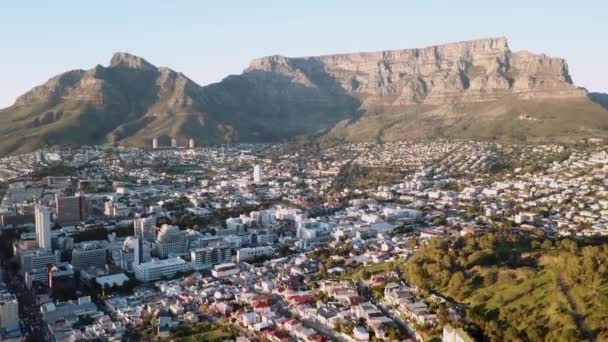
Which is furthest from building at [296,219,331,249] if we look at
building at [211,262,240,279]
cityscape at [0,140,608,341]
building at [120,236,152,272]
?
building at [120,236,152,272]

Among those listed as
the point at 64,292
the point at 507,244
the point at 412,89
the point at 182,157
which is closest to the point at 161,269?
the point at 64,292

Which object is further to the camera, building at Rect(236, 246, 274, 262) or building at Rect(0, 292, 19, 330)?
building at Rect(236, 246, 274, 262)

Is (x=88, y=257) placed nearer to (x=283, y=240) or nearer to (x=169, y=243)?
(x=169, y=243)

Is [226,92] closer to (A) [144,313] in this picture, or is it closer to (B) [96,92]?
(B) [96,92]

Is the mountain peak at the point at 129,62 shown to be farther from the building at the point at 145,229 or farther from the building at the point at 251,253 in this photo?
the building at the point at 251,253

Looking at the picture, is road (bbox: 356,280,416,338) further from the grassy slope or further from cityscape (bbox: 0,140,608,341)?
the grassy slope

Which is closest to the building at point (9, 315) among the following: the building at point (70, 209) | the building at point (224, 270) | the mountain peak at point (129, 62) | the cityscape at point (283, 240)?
the cityscape at point (283, 240)

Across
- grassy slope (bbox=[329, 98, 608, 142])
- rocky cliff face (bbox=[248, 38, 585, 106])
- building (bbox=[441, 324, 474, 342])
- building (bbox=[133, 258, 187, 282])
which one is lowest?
building (bbox=[133, 258, 187, 282])

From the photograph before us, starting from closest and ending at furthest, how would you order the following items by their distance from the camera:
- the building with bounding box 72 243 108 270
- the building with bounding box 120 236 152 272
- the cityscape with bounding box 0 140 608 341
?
the cityscape with bounding box 0 140 608 341 → the building with bounding box 120 236 152 272 → the building with bounding box 72 243 108 270
